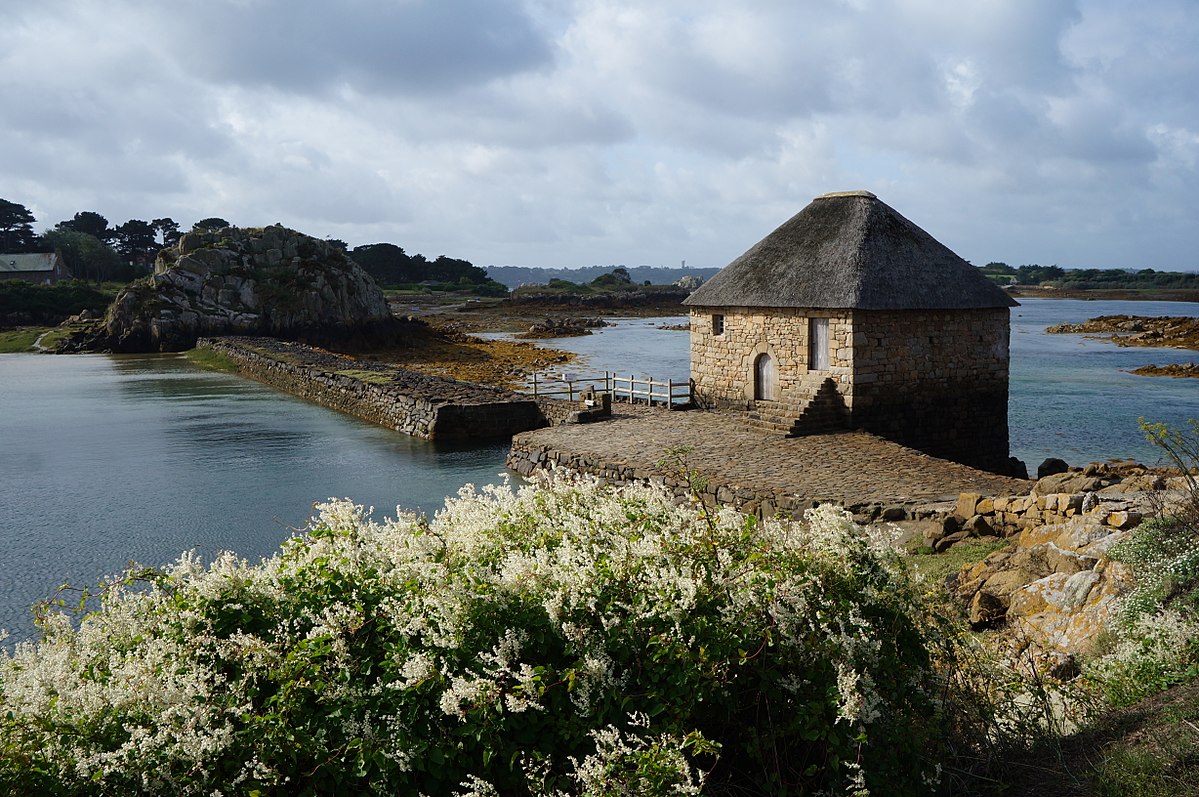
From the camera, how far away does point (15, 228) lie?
101 m

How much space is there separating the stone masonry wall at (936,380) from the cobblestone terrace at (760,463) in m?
1.30

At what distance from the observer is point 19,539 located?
56.2ft

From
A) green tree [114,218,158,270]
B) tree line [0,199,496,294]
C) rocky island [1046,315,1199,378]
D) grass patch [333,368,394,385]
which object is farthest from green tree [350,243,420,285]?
grass patch [333,368,394,385]

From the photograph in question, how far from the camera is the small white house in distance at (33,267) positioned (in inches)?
3450

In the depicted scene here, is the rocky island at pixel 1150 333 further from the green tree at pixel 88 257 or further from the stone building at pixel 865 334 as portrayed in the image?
the green tree at pixel 88 257

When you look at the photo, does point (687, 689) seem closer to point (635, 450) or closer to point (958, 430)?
point (635, 450)

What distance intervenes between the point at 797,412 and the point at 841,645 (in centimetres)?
1643

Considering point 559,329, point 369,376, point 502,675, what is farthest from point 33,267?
point 502,675

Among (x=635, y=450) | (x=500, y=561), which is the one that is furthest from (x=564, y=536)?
(x=635, y=450)

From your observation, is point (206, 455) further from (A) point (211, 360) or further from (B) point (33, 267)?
(B) point (33, 267)

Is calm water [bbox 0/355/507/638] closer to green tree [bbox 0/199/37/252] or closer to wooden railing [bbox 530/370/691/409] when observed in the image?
wooden railing [bbox 530/370/691/409]

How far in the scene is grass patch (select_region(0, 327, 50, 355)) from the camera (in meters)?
59.3

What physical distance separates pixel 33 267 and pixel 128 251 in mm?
23069

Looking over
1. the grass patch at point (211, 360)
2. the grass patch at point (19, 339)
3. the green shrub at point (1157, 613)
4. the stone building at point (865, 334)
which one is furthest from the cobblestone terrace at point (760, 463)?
the grass patch at point (19, 339)
